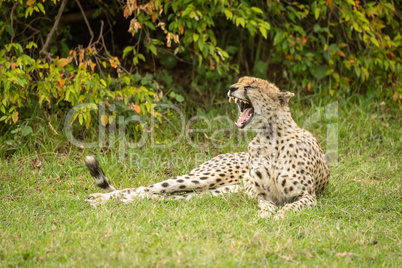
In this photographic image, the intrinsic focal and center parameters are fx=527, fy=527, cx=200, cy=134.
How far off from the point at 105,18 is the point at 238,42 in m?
1.71

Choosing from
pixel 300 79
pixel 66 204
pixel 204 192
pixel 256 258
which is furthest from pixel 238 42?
pixel 256 258

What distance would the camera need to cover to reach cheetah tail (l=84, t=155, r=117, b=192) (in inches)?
158

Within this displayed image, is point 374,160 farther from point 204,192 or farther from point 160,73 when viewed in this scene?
point 160,73

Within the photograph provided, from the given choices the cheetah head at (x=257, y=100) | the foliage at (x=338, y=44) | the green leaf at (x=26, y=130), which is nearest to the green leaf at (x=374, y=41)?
the foliage at (x=338, y=44)

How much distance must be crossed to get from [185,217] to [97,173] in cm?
96

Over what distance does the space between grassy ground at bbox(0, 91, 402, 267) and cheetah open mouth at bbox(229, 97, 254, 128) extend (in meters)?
0.58

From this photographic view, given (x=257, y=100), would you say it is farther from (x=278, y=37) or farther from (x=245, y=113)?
(x=278, y=37)

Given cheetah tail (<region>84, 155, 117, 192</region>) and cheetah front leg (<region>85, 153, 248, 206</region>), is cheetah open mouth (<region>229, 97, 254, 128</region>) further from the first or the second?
cheetah tail (<region>84, 155, 117, 192</region>)

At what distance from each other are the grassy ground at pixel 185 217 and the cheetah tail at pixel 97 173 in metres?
0.18

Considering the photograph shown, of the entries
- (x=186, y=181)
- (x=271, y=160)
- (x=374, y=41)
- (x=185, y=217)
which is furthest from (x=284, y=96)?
(x=374, y=41)

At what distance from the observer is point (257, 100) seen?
12.9 ft

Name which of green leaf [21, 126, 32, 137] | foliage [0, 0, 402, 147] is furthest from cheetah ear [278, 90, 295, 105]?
green leaf [21, 126, 32, 137]

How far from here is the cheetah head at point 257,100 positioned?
3939 mm

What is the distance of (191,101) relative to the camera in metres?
6.16
